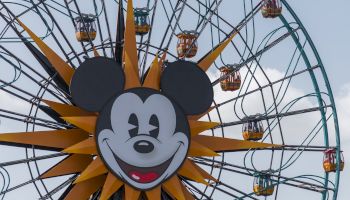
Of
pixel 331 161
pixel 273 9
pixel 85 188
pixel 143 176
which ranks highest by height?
pixel 273 9

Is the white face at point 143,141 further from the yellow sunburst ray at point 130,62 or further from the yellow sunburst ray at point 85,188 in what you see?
the yellow sunburst ray at point 85,188

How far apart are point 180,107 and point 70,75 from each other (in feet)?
5.37

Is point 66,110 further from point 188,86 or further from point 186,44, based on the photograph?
point 186,44

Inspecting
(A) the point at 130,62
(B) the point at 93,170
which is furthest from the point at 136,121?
(B) the point at 93,170

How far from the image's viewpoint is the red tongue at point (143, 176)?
16625 millimetres

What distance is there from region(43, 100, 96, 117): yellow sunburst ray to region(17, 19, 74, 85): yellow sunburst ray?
1.31 feet

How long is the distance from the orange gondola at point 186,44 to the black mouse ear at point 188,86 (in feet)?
6.14

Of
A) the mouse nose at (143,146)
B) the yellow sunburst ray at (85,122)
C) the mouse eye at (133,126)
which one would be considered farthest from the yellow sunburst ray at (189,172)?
the yellow sunburst ray at (85,122)

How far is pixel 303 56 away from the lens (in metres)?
20.2

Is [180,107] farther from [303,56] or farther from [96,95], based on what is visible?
[303,56]

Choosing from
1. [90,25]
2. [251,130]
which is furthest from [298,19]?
[90,25]

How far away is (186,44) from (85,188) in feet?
11.8

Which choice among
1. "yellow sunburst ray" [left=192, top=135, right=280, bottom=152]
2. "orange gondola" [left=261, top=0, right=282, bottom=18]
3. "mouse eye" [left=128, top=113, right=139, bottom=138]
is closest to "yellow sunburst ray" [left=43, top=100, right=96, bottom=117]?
"mouse eye" [left=128, top=113, right=139, bottom=138]

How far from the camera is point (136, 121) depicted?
54.8 ft
